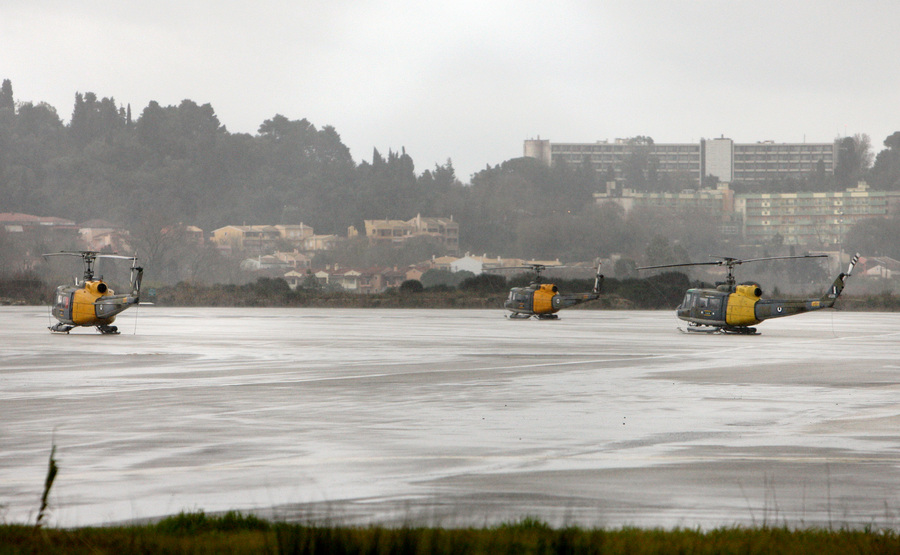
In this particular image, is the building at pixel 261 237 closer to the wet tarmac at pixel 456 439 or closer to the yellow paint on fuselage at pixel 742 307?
the yellow paint on fuselage at pixel 742 307

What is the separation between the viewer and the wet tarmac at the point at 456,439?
9.19m

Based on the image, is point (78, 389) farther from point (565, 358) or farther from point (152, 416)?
point (565, 358)

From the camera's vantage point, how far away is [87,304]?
1556 inches

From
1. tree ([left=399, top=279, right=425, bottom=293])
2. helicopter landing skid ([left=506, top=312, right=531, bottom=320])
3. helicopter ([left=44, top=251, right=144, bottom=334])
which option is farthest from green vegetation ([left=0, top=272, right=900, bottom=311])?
helicopter ([left=44, top=251, right=144, bottom=334])

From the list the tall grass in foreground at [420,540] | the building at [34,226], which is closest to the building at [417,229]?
the building at [34,226]

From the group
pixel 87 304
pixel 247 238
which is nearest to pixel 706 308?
pixel 87 304

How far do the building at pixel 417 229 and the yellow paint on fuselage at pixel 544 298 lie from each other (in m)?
126

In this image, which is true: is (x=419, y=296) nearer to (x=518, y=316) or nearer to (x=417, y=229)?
(x=518, y=316)

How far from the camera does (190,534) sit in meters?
7.55

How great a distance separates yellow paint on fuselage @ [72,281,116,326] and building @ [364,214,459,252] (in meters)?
143

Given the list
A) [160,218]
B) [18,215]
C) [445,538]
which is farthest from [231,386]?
[18,215]

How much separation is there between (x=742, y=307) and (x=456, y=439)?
31.5m

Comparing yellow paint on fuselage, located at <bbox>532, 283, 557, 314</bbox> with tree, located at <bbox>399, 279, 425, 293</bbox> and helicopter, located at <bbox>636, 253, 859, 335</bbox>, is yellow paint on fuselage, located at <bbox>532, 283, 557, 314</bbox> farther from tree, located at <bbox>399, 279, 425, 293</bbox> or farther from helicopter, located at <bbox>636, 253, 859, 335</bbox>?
tree, located at <bbox>399, 279, 425, 293</bbox>

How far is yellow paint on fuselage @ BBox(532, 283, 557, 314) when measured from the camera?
56.5 m
